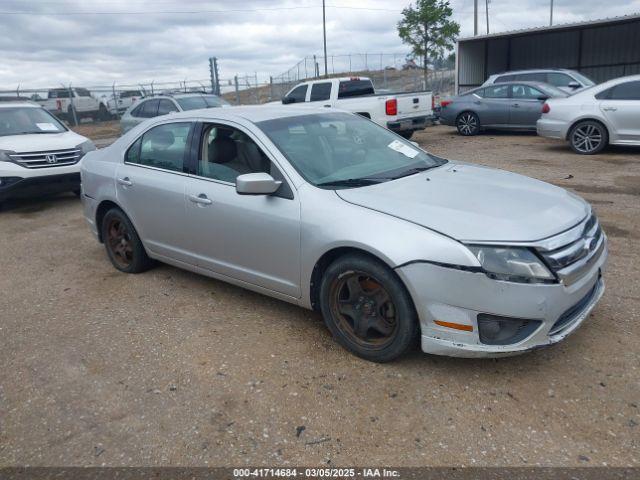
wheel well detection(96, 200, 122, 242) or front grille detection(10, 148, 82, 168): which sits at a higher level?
front grille detection(10, 148, 82, 168)

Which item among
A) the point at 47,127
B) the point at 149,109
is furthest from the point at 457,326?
the point at 149,109

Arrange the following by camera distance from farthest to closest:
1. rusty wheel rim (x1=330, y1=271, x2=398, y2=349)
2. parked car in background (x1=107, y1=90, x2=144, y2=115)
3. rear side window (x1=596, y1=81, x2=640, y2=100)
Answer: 1. parked car in background (x1=107, y1=90, x2=144, y2=115)
2. rear side window (x1=596, y1=81, x2=640, y2=100)
3. rusty wheel rim (x1=330, y1=271, x2=398, y2=349)

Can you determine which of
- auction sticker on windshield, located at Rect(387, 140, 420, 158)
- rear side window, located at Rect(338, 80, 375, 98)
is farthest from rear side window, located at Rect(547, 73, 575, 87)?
auction sticker on windshield, located at Rect(387, 140, 420, 158)

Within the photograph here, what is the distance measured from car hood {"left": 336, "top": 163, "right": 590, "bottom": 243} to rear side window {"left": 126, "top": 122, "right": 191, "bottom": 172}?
1679mm

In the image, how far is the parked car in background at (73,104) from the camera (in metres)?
25.6

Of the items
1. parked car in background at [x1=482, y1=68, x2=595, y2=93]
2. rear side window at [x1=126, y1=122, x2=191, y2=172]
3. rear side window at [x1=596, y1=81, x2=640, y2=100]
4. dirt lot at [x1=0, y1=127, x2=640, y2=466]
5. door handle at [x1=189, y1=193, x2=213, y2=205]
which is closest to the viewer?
dirt lot at [x1=0, y1=127, x2=640, y2=466]

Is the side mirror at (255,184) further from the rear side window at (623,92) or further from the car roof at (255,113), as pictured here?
the rear side window at (623,92)

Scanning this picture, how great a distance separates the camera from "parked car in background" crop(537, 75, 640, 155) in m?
9.82

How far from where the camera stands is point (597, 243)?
11.0 feet

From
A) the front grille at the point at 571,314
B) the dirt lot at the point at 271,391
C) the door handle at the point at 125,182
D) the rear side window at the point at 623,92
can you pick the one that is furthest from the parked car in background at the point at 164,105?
the front grille at the point at 571,314

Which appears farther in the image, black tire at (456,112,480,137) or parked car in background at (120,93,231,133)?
black tire at (456,112,480,137)

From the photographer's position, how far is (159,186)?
4520mm

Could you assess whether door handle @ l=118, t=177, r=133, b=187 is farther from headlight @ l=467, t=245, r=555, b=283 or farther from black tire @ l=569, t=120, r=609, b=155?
black tire @ l=569, t=120, r=609, b=155

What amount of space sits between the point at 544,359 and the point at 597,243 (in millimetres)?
793
